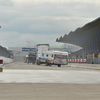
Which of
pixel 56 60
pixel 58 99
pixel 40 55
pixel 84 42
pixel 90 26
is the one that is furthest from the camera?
pixel 84 42

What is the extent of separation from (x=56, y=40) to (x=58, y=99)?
124496mm

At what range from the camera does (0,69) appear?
2464cm

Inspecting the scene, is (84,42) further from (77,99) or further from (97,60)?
(77,99)

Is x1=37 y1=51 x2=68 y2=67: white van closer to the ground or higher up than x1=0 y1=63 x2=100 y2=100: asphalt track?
Result: higher up

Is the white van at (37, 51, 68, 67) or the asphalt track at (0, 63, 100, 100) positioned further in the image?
the white van at (37, 51, 68, 67)

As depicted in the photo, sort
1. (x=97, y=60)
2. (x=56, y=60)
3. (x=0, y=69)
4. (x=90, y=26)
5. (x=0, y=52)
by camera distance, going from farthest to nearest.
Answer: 1. (x=90, y=26)
2. (x=97, y=60)
3. (x=0, y=52)
4. (x=56, y=60)
5. (x=0, y=69)

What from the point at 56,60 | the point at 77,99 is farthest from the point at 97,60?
the point at 77,99

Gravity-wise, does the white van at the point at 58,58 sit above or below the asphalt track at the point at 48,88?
above

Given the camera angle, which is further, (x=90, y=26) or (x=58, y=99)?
(x=90, y=26)

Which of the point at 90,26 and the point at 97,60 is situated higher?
the point at 90,26

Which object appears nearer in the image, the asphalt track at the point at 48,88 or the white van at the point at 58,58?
the asphalt track at the point at 48,88

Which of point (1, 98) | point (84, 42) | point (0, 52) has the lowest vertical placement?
point (1, 98)

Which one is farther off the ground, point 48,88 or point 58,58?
point 58,58

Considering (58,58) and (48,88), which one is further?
(58,58)
